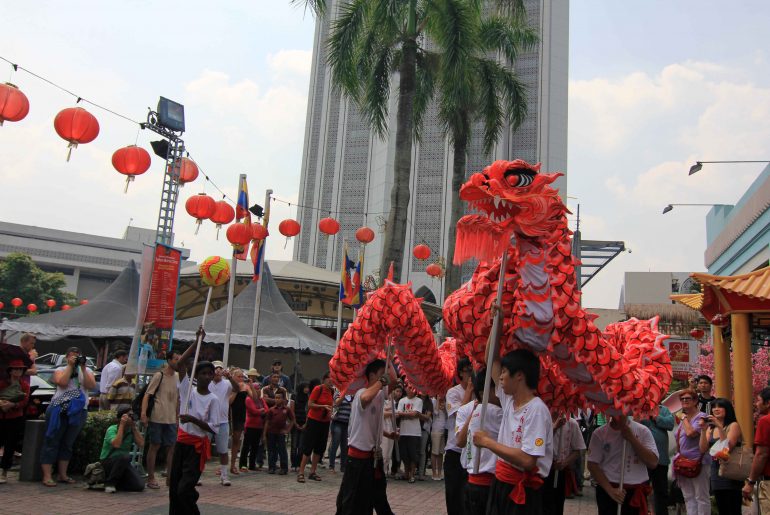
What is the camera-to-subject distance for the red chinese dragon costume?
153 inches

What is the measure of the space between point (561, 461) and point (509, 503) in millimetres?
1937

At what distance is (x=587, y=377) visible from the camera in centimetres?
410

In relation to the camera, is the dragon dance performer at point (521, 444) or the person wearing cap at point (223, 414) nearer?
the dragon dance performer at point (521, 444)

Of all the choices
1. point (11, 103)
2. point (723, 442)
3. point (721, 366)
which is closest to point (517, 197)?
point (723, 442)

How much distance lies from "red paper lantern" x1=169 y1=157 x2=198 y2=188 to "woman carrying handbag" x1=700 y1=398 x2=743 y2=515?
30.0ft

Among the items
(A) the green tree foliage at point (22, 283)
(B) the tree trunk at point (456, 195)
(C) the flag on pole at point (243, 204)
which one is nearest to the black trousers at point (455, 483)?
(C) the flag on pole at point (243, 204)

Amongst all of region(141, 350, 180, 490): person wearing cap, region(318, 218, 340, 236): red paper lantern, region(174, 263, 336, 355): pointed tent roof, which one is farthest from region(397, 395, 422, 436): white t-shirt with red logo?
region(318, 218, 340, 236): red paper lantern

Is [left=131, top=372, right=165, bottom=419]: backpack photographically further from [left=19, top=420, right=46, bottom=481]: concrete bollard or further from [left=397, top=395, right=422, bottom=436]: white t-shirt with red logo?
[left=397, top=395, right=422, bottom=436]: white t-shirt with red logo

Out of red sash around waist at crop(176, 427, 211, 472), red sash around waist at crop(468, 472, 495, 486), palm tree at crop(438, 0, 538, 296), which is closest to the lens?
red sash around waist at crop(468, 472, 495, 486)

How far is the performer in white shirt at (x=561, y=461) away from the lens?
15.9 ft

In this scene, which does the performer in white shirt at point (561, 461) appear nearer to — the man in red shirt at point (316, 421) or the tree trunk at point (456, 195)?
the man in red shirt at point (316, 421)

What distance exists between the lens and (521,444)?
3354mm

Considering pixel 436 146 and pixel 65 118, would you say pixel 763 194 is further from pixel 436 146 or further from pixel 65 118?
pixel 436 146

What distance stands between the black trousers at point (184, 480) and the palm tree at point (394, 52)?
27.2ft
